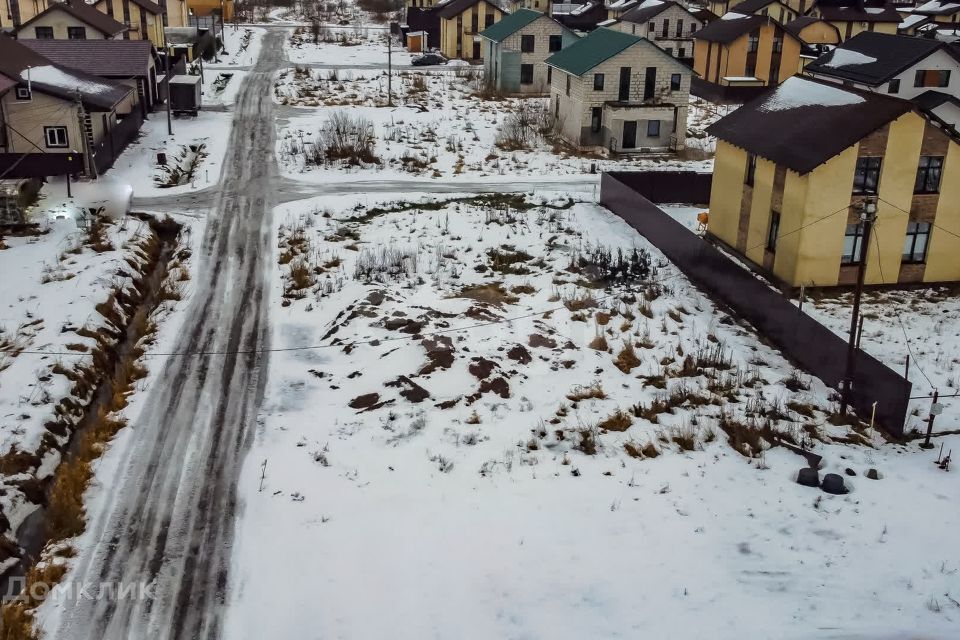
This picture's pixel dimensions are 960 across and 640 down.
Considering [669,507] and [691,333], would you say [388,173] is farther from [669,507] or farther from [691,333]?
[669,507]

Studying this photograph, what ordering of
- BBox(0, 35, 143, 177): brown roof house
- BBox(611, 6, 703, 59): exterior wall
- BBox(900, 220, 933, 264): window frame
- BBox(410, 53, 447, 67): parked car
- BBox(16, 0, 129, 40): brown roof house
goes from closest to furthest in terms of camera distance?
BBox(900, 220, 933, 264): window frame < BBox(0, 35, 143, 177): brown roof house < BBox(16, 0, 129, 40): brown roof house < BBox(410, 53, 447, 67): parked car < BBox(611, 6, 703, 59): exterior wall

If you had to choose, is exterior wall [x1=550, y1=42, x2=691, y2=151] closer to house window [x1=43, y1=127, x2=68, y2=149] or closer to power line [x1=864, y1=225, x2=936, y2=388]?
power line [x1=864, y1=225, x2=936, y2=388]

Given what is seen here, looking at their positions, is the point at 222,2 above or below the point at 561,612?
above

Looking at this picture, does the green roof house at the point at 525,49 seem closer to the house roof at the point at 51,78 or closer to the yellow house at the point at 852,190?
the house roof at the point at 51,78

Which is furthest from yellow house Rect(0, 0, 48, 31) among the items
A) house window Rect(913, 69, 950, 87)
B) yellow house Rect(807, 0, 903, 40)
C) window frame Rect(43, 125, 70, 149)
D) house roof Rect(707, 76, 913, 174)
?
yellow house Rect(807, 0, 903, 40)

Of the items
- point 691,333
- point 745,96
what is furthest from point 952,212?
point 745,96

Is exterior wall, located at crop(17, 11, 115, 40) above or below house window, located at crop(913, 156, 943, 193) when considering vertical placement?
above

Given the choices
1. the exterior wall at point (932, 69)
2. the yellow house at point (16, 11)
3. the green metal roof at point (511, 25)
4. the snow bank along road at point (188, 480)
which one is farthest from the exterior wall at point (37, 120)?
the yellow house at point (16, 11)
